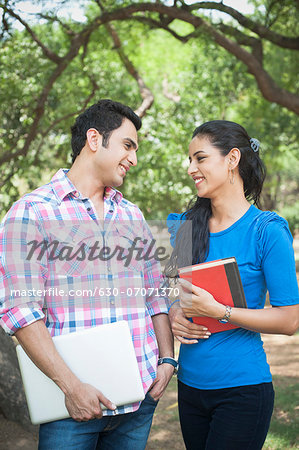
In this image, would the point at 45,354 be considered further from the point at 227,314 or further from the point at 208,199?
the point at 208,199

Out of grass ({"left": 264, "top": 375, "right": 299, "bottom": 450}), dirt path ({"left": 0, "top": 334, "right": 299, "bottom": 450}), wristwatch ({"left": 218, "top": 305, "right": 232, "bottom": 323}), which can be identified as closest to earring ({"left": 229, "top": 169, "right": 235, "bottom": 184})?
wristwatch ({"left": 218, "top": 305, "right": 232, "bottom": 323})

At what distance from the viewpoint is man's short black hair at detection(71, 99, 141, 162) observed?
2.42 metres

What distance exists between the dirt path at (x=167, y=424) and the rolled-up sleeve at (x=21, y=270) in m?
2.52

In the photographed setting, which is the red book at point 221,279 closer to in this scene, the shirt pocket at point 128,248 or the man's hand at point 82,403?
the shirt pocket at point 128,248

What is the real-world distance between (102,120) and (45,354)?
43.2 inches

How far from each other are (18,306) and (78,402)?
43 centimetres

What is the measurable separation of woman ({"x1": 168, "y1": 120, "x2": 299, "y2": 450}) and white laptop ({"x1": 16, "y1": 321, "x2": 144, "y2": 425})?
1.22 feet

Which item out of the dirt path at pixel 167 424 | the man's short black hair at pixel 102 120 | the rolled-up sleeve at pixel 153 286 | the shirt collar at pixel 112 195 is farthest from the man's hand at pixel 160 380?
the dirt path at pixel 167 424

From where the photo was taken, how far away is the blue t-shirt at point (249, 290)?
2.17 meters

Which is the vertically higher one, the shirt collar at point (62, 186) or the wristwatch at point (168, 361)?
the shirt collar at point (62, 186)

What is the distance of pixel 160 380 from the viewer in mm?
2342

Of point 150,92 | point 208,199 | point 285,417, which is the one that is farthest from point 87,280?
point 150,92

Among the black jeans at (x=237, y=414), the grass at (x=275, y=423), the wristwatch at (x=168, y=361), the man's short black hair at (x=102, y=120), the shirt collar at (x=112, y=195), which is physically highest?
the man's short black hair at (x=102, y=120)

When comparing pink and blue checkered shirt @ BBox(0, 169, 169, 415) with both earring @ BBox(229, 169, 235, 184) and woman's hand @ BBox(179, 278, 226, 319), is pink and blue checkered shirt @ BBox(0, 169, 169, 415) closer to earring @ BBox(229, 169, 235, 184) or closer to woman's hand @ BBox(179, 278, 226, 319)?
woman's hand @ BBox(179, 278, 226, 319)
